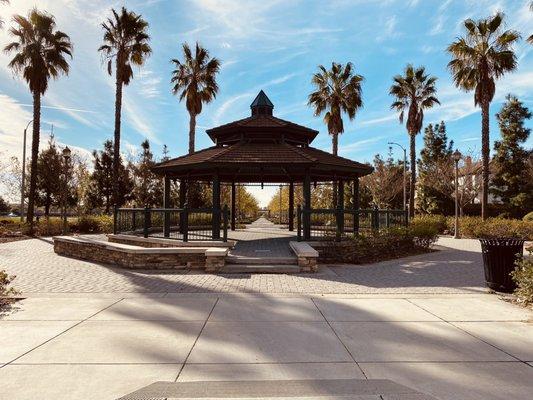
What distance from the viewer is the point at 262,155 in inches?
564

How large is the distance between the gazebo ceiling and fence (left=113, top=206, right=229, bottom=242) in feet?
6.59

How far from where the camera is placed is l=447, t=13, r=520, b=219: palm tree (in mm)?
23203

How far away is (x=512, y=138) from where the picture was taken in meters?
38.9

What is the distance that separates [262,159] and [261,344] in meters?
9.66

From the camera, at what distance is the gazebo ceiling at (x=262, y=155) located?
1370cm

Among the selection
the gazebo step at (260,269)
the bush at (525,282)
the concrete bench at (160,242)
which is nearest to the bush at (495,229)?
the bush at (525,282)

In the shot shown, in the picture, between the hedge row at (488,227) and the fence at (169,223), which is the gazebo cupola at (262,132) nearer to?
the fence at (169,223)

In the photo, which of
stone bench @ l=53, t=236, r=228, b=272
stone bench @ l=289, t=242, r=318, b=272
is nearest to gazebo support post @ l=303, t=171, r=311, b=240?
stone bench @ l=289, t=242, r=318, b=272

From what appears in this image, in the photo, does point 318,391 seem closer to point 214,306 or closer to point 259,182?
point 214,306

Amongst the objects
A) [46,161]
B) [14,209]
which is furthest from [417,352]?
[14,209]

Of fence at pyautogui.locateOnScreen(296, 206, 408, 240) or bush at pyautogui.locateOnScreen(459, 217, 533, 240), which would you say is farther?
bush at pyautogui.locateOnScreen(459, 217, 533, 240)

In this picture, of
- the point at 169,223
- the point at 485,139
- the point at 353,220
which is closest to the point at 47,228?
the point at 169,223

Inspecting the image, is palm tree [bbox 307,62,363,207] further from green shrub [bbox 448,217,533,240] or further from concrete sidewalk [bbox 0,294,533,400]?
concrete sidewalk [bbox 0,294,533,400]

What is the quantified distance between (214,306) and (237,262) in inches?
164
